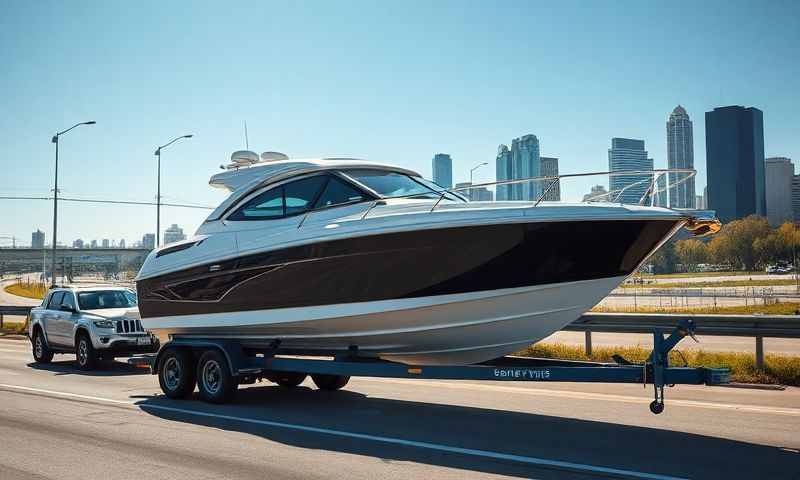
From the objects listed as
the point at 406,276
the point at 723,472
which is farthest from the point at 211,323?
the point at 723,472

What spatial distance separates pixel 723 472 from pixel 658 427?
1907 millimetres

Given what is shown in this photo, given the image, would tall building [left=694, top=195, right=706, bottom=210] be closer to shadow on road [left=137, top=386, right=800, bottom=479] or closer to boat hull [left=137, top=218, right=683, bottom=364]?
boat hull [left=137, top=218, right=683, bottom=364]

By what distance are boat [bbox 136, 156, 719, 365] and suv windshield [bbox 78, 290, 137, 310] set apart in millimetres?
5671

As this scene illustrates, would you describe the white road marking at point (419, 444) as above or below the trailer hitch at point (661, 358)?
below

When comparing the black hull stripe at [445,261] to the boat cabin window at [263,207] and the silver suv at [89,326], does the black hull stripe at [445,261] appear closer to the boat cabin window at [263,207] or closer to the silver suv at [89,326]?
the boat cabin window at [263,207]

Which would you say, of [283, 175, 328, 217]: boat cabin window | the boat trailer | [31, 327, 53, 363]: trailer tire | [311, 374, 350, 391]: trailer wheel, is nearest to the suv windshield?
[31, 327, 53, 363]: trailer tire

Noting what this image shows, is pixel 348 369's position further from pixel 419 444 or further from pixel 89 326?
pixel 89 326

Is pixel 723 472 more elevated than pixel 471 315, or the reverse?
pixel 471 315

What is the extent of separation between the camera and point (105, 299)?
16.4 m

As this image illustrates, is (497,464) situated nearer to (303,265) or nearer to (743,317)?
(303,265)

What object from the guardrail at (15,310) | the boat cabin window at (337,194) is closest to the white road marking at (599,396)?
the boat cabin window at (337,194)

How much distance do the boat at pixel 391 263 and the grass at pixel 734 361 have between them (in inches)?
117

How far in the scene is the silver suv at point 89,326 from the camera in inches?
584

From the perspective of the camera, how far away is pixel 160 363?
11.0 meters
